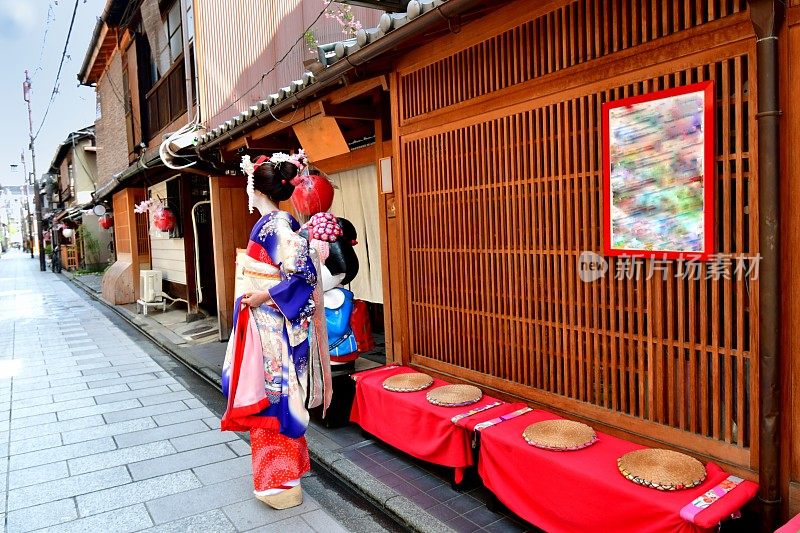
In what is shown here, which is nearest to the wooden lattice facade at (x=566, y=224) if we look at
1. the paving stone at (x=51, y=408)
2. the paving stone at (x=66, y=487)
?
the paving stone at (x=66, y=487)

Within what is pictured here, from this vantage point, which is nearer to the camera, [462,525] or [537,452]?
[537,452]

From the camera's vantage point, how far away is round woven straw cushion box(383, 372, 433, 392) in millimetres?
5239

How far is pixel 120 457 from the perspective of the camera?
19.4 ft

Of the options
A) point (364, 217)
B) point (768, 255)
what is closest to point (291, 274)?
point (768, 255)

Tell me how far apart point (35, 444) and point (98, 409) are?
4.39 feet

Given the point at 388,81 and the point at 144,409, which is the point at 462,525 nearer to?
the point at 388,81

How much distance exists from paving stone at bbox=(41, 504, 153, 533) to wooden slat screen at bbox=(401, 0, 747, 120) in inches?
178

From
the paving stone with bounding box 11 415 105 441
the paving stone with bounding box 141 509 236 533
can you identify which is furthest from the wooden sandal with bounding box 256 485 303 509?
the paving stone with bounding box 11 415 105 441

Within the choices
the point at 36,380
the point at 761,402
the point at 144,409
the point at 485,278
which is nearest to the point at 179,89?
the point at 36,380

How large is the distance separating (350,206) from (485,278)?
12.9 ft

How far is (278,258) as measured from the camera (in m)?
4.61

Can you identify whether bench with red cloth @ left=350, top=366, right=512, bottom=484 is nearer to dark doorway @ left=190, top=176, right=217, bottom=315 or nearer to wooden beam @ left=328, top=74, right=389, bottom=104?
wooden beam @ left=328, top=74, right=389, bottom=104

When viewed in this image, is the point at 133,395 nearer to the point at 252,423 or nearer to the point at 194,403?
the point at 194,403

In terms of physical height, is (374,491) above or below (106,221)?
below
